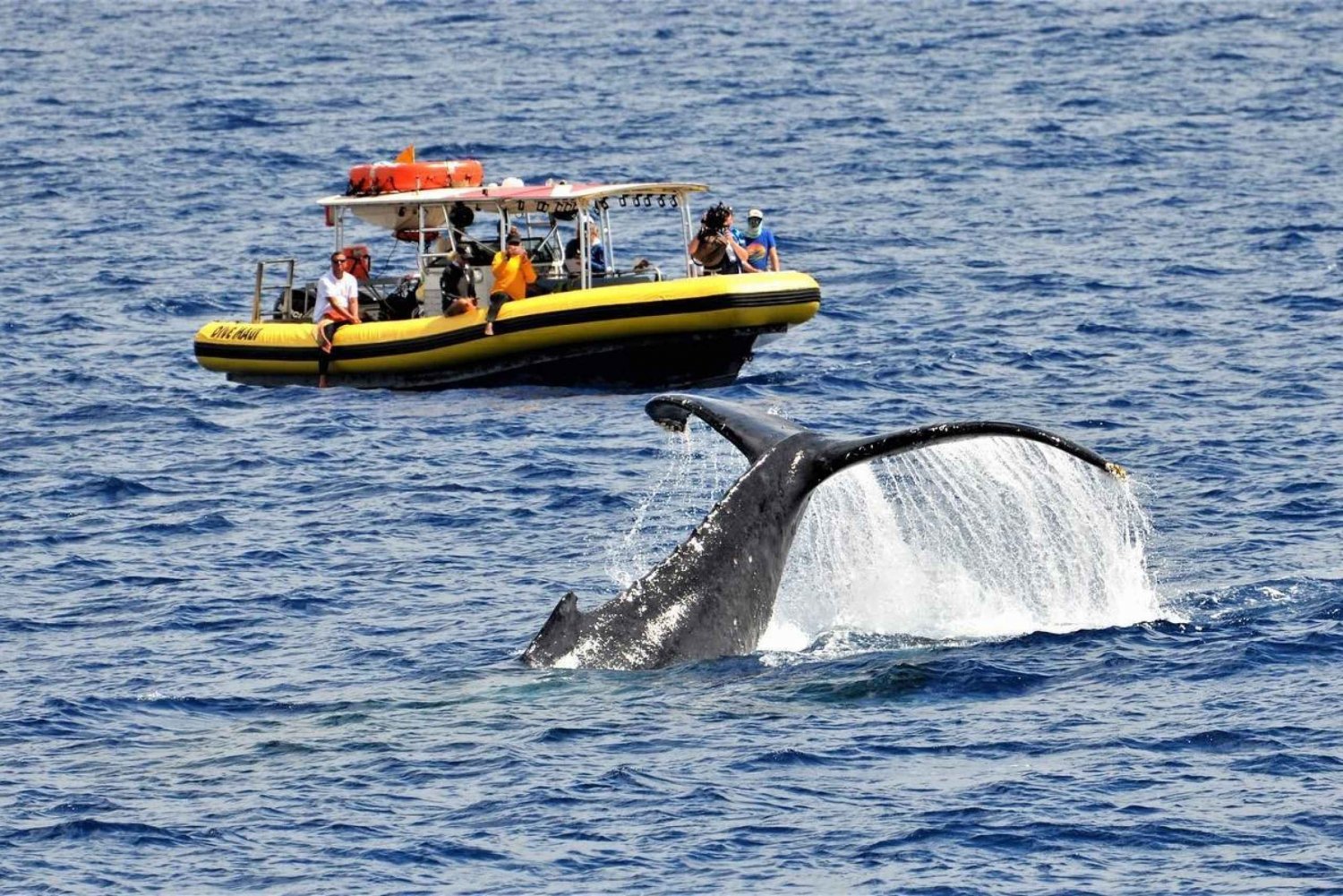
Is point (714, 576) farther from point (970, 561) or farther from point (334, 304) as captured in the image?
point (334, 304)

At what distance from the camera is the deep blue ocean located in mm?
11719

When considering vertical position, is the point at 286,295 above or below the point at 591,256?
below

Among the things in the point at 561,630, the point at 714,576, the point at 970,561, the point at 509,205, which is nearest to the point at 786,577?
the point at 970,561

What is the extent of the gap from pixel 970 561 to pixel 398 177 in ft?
41.8

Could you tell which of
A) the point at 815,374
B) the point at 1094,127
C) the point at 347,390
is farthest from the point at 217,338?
the point at 1094,127

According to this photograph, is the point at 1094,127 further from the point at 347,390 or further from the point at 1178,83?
the point at 347,390

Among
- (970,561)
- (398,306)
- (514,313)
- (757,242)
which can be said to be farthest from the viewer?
(398,306)

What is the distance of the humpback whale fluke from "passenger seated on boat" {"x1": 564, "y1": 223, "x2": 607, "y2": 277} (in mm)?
12307

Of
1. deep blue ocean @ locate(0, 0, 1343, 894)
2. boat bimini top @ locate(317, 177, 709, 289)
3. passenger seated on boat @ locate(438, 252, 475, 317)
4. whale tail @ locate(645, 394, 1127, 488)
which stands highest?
boat bimini top @ locate(317, 177, 709, 289)

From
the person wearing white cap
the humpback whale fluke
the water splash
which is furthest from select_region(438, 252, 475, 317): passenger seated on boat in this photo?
the humpback whale fluke

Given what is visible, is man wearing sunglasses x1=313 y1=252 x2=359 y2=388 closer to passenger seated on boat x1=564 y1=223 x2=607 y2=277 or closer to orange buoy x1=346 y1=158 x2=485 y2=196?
orange buoy x1=346 y1=158 x2=485 y2=196

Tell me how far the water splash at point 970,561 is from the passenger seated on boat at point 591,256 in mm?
8409

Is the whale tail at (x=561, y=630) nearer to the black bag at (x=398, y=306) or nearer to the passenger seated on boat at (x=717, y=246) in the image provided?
the passenger seated on boat at (x=717, y=246)

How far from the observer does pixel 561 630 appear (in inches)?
532
